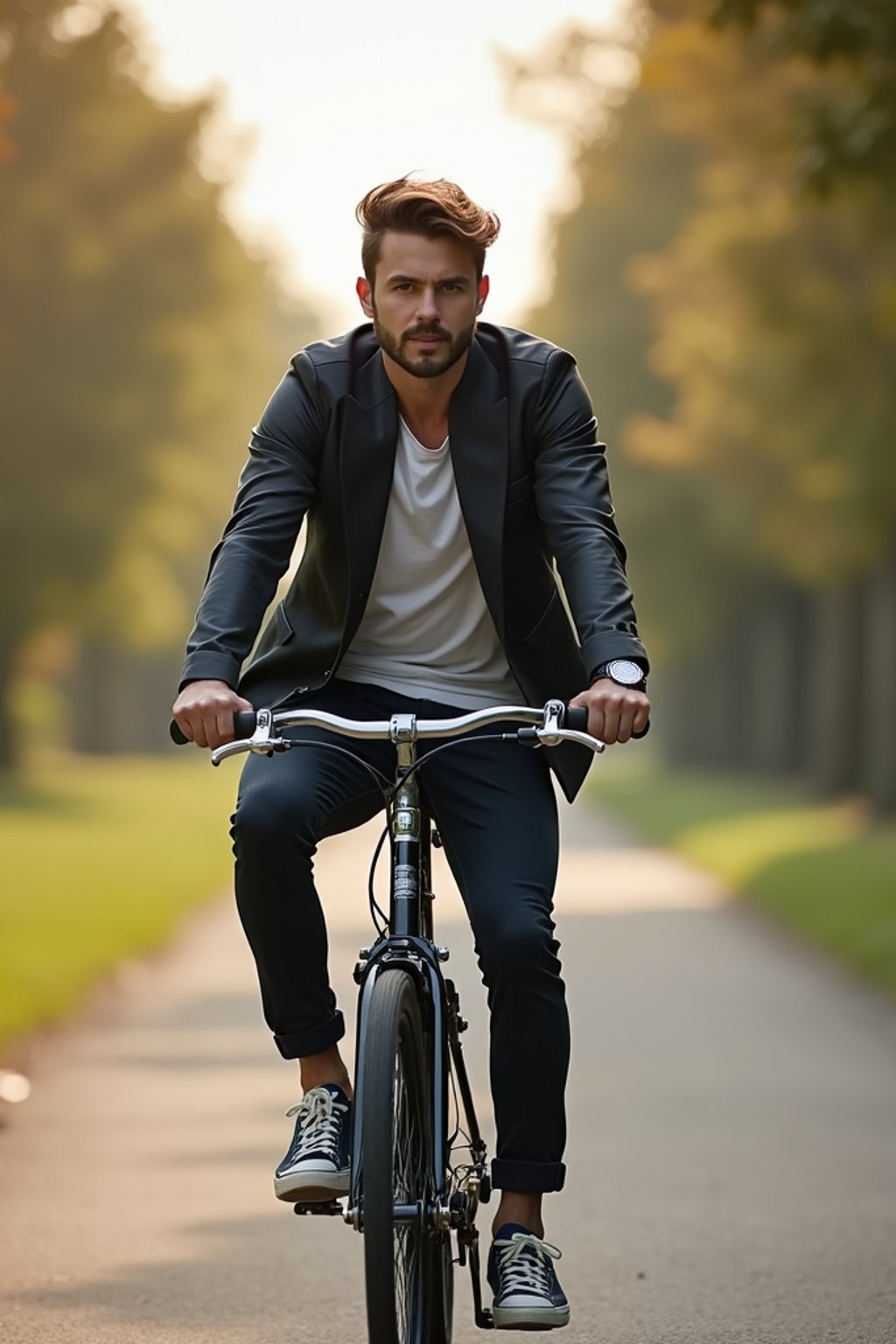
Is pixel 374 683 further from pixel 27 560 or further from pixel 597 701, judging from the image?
pixel 27 560

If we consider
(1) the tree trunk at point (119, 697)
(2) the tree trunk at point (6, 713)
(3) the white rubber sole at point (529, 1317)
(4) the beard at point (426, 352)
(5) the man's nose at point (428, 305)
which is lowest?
(3) the white rubber sole at point (529, 1317)

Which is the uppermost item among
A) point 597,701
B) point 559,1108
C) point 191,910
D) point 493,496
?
point 191,910

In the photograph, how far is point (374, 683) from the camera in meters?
4.74

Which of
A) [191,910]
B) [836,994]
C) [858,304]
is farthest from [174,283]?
[836,994]

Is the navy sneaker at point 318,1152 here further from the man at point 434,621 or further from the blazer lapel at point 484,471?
the blazer lapel at point 484,471

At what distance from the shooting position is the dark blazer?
14.8 ft

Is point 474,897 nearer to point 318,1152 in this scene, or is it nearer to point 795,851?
point 318,1152

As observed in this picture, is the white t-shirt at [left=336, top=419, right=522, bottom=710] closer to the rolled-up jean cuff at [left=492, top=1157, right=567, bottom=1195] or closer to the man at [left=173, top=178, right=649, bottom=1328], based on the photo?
the man at [left=173, top=178, right=649, bottom=1328]

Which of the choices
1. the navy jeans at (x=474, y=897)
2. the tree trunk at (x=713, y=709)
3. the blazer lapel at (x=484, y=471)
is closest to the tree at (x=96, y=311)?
the tree trunk at (x=713, y=709)

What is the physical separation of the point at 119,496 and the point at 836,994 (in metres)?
19.7

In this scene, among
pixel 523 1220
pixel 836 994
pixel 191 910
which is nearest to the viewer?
pixel 523 1220

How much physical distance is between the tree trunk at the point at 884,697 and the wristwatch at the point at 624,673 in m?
21.7

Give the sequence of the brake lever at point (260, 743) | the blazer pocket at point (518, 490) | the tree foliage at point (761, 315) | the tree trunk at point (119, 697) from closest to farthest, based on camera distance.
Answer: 1. the brake lever at point (260, 743)
2. the blazer pocket at point (518, 490)
3. the tree foliage at point (761, 315)
4. the tree trunk at point (119, 697)

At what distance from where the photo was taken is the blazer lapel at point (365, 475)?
4.53m
